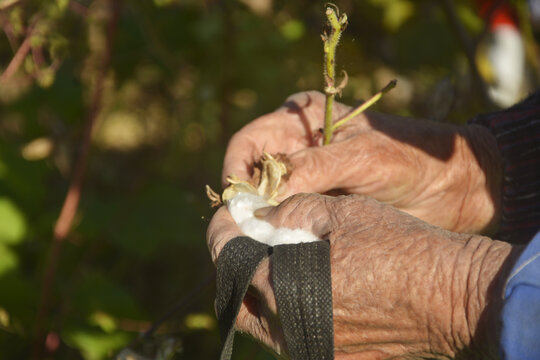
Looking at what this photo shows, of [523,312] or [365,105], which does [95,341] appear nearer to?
[365,105]

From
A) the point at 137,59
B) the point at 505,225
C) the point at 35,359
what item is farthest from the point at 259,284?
the point at 137,59

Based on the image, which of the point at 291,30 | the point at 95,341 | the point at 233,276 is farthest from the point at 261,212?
the point at 291,30

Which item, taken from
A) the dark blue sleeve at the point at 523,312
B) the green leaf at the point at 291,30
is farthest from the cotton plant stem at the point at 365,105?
the green leaf at the point at 291,30

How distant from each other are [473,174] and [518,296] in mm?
894

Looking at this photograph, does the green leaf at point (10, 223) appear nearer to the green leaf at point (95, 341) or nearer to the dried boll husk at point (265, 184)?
the green leaf at point (95, 341)

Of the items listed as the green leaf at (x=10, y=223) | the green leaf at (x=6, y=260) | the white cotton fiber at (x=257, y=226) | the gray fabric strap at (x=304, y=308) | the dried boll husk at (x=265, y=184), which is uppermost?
the dried boll husk at (x=265, y=184)

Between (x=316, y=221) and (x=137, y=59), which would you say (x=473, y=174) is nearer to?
(x=316, y=221)

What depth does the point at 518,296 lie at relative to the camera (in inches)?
34.4

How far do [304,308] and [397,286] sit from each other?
16cm

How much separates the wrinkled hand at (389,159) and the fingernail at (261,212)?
119 mm

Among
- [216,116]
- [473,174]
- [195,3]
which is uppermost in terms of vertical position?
[195,3]

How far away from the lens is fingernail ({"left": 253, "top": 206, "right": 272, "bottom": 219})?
4.11 ft

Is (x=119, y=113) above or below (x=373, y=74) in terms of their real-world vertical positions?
below

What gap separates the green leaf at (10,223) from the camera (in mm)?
2205
